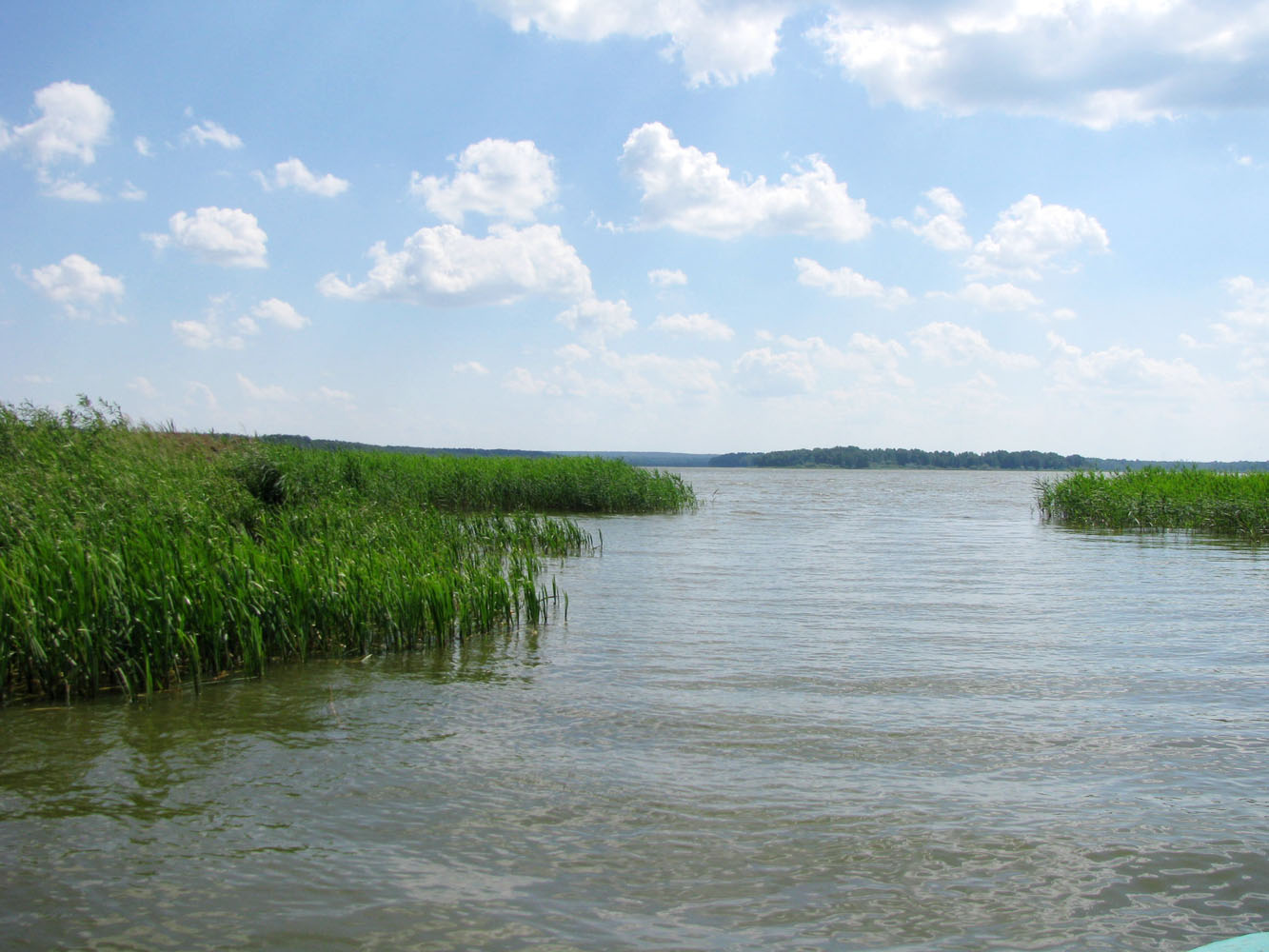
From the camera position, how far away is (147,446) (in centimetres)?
1948

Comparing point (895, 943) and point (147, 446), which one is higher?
point (147, 446)

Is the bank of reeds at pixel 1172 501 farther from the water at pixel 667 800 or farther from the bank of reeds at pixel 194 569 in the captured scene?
the bank of reeds at pixel 194 569

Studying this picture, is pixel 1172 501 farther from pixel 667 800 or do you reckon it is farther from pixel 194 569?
pixel 194 569

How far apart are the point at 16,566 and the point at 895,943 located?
8.33 meters

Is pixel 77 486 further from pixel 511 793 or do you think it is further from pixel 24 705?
pixel 511 793

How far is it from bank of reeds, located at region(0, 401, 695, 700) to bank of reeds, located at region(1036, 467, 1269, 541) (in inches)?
834

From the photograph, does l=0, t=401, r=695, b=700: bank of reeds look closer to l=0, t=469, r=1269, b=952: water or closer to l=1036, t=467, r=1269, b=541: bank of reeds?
l=0, t=469, r=1269, b=952: water

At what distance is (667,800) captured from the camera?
6.25 meters

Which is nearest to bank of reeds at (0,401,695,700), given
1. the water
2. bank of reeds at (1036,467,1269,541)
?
the water

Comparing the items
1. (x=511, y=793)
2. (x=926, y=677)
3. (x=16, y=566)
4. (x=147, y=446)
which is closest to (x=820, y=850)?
(x=511, y=793)

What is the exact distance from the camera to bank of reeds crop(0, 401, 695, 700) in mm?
8453

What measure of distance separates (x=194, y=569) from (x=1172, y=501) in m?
28.9

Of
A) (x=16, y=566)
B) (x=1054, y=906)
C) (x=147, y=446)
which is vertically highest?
(x=147, y=446)

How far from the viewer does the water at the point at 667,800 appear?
4.72m
